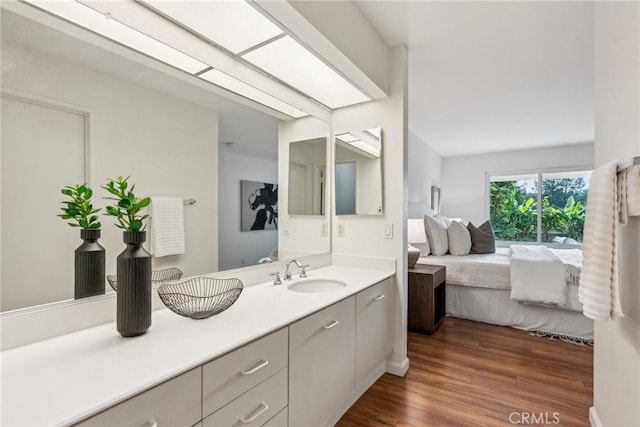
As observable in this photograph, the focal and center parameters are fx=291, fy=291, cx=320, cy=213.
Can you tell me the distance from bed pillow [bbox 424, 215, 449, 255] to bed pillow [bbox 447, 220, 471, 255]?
0.21 ft

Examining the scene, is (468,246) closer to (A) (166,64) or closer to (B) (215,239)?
(B) (215,239)

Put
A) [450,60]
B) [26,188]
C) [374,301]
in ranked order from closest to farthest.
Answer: [26,188] < [374,301] < [450,60]

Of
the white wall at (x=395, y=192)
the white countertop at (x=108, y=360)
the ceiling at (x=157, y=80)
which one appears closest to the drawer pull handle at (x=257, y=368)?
the white countertop at (x=108, y=360)

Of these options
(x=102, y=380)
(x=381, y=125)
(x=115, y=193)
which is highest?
(x=381, y=125)

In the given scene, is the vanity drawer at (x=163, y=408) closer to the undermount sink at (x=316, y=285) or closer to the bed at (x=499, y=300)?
the undermount sink at (x=316, y=285)

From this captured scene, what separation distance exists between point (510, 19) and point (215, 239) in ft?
7.66

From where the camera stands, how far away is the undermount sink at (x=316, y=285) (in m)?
1.87

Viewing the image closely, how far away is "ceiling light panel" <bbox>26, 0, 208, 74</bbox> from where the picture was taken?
1040 millimetres

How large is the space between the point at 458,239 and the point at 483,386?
2.12m

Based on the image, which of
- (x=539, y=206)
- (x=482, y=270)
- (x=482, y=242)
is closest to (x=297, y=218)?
(x=482, y=270)

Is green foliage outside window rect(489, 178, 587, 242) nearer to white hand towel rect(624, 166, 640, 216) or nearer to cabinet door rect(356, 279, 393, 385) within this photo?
cabinet door rect(356, 279, 393, 385)

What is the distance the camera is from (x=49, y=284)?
0.98 metres

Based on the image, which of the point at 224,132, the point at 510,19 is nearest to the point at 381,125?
the point at 510,19

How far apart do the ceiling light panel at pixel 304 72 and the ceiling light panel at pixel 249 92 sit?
0.14m
